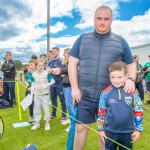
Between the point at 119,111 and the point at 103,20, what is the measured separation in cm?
110

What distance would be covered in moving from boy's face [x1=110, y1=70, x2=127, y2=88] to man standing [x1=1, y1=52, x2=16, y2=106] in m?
7.83

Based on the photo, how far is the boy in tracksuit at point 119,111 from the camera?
2955 mm

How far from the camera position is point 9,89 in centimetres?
1064

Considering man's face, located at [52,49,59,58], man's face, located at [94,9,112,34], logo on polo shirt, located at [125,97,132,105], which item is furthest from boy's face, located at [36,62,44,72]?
logo on polo shirt, located at [125,97,132,105]

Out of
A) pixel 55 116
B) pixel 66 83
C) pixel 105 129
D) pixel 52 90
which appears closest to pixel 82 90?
pixel 105 129

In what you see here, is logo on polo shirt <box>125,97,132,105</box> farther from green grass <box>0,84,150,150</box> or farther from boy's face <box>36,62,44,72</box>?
boy's face <box>36,62,44,72</box>

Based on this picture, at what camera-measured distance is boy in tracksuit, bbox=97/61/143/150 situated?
9.70 feet

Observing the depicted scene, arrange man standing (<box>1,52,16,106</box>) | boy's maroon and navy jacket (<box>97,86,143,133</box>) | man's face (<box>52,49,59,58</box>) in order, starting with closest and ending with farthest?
boy's maroon and navy jacket (<box>97,86,143,133</box>)
man's face (<box>52,49,59,58</box>)
man standing (<box>1,52,16,106</box>)

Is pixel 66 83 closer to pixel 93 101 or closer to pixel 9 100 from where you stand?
pixel 93 101

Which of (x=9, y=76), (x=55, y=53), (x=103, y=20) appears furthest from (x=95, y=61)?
(x=9, y=76)

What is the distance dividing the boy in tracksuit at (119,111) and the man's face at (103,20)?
1.58 ft

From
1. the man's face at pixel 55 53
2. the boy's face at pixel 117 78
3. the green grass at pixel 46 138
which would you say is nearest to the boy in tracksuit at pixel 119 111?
the boy's face at pixel 117 78

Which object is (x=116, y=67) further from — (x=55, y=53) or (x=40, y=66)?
(x=55, y=53)

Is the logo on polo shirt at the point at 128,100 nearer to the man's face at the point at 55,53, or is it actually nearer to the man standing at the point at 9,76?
the man's face at the point at 55,53
